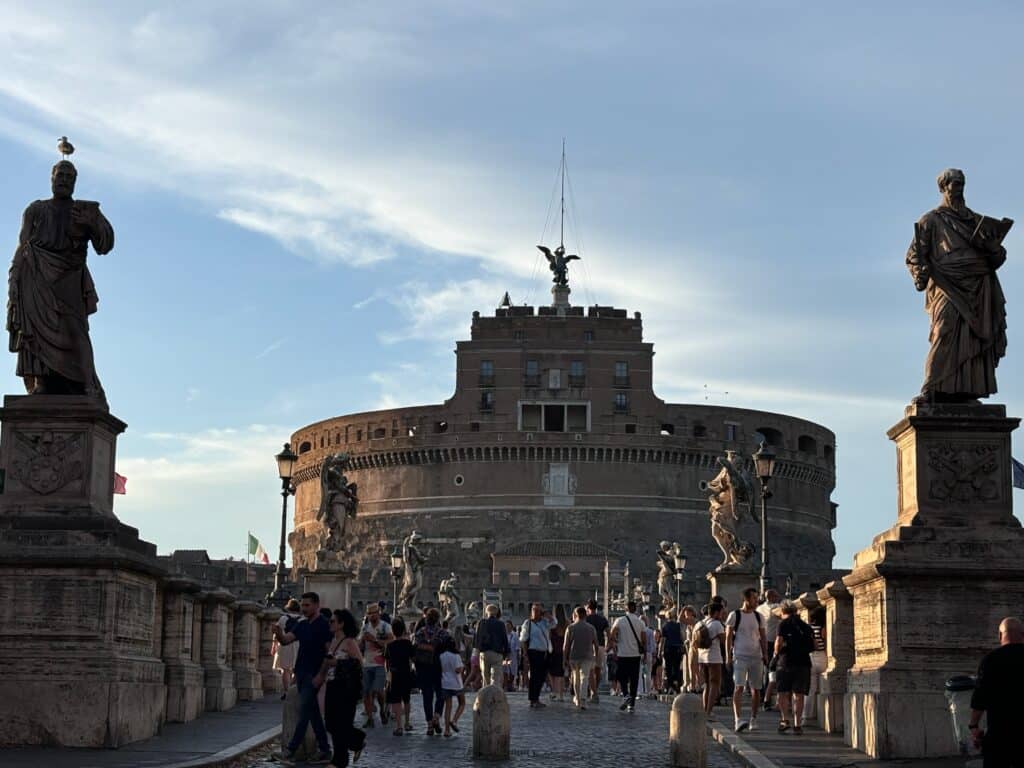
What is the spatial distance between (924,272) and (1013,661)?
4472 millimetres

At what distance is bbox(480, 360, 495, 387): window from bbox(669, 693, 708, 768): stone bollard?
79146mm

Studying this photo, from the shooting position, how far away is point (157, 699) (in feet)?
44.3

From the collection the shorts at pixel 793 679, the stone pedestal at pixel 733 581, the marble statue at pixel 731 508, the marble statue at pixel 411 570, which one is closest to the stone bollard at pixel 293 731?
the shorts at pixel 793 679

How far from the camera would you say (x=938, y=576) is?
12.0 m

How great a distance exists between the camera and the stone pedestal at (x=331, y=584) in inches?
1111

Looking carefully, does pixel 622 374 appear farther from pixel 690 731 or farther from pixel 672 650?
pixel 690 731

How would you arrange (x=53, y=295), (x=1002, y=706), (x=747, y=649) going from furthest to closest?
(x=747, y=649) → (x=53, y=295) → (x=1002, y=706)

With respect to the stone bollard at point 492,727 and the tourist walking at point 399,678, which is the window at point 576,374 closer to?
the tourist walking at point 399,678

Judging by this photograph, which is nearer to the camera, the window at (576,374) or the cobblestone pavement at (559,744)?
the cobblestone pavement at (559,744)

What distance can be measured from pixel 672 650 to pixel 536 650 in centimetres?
264

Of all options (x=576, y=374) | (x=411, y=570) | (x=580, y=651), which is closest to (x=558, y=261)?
(x=576, y=374)

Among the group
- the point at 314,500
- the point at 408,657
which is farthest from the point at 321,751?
the point at 314,500

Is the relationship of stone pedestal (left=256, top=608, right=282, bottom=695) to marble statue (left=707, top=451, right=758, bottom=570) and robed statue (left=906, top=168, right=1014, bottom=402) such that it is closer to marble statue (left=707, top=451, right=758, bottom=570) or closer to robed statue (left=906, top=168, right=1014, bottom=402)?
marble statue (left=707, top=451, right=758, bottom=570)

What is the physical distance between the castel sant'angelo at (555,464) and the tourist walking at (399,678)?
2676 inches
